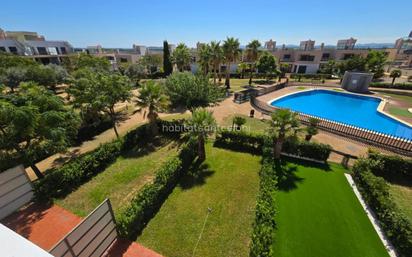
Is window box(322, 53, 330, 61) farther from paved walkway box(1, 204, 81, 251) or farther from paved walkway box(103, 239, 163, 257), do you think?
paved walkway box(1, 204, 81, 251)

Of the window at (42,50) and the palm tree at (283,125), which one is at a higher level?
the window at (42,50)

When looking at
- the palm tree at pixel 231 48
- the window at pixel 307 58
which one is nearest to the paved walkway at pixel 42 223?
the palm tree at pixel 231 48

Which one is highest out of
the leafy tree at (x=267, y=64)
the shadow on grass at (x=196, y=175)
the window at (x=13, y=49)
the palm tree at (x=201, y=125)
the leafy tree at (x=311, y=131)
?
the window at (x=13, y=49)

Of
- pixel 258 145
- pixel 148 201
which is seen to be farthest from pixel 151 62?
pixel 148 201

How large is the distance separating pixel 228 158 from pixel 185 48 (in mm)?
36127

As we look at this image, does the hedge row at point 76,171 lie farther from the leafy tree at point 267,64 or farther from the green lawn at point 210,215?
the leafy tree at point 267,64

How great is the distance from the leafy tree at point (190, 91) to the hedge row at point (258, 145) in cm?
448

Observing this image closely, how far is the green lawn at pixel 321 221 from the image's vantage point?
27.6ft

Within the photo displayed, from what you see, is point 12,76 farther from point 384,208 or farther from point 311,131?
point 384,208

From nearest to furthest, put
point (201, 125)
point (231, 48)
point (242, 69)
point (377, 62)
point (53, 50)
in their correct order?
1. point (201, 125)
2. point (231, 48)
3. point (377, 62)
4. point (242, 69)
5. point (53, 50)

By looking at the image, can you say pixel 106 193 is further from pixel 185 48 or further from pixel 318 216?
pixel 185 48

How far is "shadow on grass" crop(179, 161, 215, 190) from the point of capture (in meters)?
12.6

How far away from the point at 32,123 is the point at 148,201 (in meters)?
7.66

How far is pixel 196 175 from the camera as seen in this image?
13.5m
